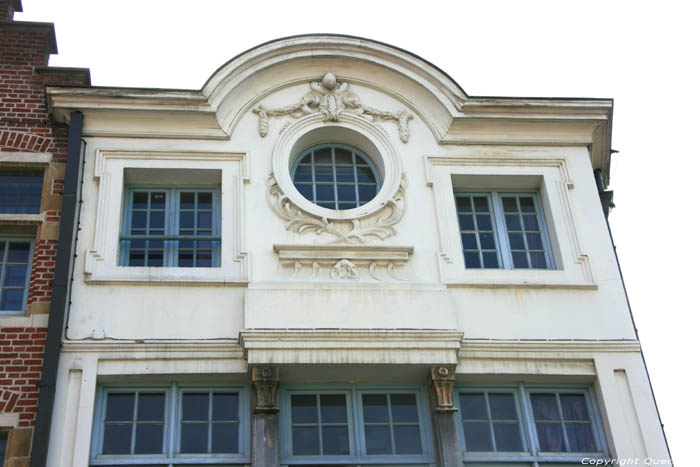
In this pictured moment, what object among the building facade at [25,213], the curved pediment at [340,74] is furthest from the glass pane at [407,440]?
the curved pediment at [340,74]

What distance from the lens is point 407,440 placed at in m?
9.05

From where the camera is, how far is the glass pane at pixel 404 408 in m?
9.19

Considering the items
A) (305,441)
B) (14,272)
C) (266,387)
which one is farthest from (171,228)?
(305,441)

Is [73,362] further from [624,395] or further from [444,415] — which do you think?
[624,395]

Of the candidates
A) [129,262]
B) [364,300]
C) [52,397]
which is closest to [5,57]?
[129,262]

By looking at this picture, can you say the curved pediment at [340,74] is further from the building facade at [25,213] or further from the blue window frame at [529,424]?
the blue window frame at [529,424]

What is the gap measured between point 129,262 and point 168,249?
1.52 ft

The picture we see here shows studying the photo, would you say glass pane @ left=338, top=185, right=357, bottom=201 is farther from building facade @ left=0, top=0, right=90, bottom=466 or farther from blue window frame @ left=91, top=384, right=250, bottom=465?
building facade @ left=0, top=0, right=90, bottom=466

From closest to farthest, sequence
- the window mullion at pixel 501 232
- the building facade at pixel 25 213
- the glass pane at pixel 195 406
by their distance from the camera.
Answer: the building facade at pixel 25 213 < the glass pane at pixel 195 406 < the window mullion at pixel 501 232

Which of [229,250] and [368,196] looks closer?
[229,250]

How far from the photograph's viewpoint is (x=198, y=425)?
889 centimetres

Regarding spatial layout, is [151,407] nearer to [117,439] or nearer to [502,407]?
[117,439]

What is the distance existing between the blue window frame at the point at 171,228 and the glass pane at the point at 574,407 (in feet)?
13.6

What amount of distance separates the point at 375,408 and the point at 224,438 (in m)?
1.61
